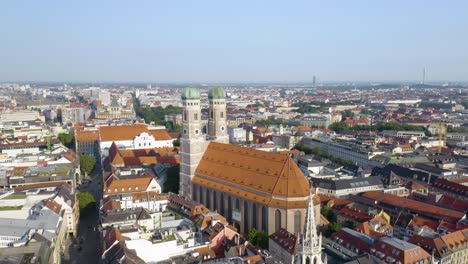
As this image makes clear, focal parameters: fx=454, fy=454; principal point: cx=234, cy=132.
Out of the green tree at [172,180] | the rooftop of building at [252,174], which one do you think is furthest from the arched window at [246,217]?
the green tree at [172,180]

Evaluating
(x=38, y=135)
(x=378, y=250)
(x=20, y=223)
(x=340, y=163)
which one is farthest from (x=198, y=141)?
(x=38, y=135)

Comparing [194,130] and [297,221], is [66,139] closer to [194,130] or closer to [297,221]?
[194,130]

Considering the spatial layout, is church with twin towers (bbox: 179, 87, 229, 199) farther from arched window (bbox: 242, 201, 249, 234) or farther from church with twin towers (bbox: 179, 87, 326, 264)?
arched window (bbox: 242, 201, 249, 234)

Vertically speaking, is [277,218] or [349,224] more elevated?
[277,218]

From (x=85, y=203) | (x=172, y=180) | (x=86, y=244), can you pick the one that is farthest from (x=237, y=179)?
(x=85, y=203)

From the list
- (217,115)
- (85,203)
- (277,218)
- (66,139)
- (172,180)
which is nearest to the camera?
(277,218)

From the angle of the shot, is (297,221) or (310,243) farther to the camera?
(297,221)

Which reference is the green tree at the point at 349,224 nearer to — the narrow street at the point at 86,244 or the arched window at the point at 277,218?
the arched window at the point at 277,218
